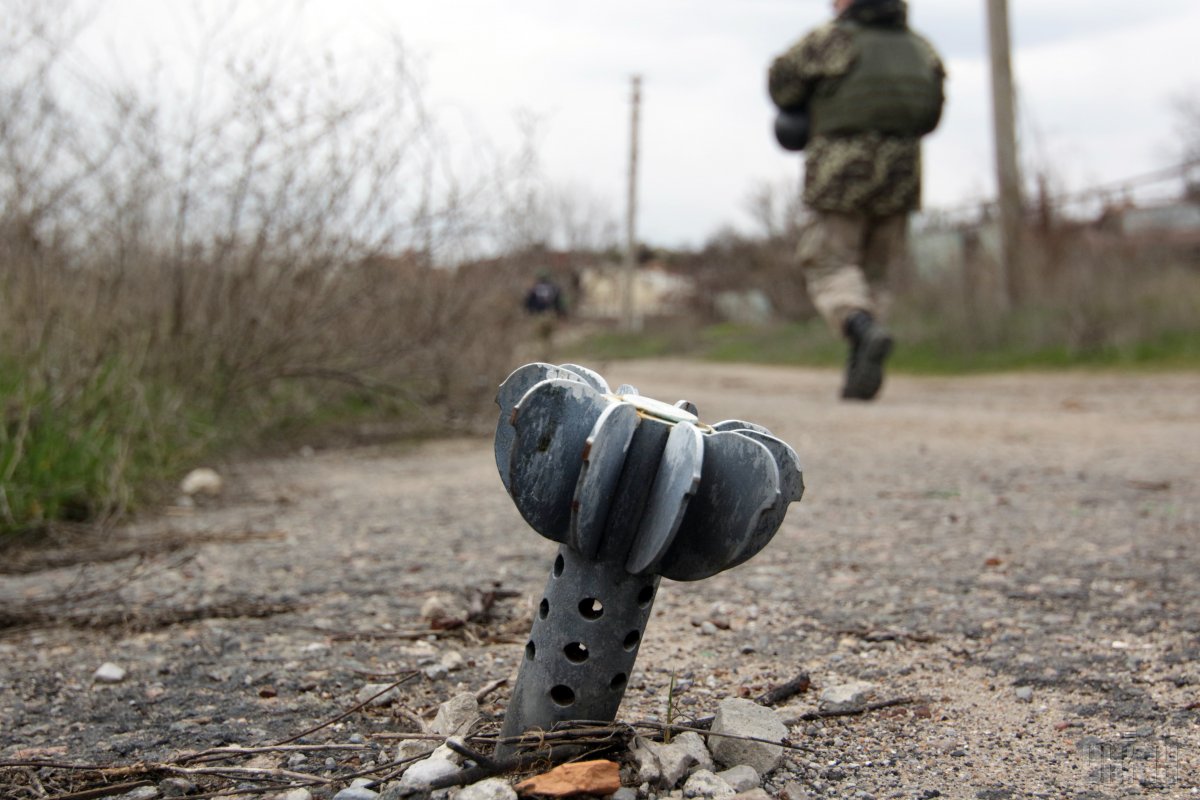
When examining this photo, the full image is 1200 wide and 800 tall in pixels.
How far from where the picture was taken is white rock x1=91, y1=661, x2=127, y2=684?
186 centimetres

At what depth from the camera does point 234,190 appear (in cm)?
464

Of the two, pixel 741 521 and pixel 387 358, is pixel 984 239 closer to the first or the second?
pixel 387 358

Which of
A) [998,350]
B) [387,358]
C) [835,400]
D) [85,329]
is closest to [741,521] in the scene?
[85,329]

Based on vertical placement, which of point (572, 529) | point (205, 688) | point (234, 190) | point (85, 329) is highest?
point (234, 190)

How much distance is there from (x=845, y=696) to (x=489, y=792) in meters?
0.67

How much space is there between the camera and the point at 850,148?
6.55 metres

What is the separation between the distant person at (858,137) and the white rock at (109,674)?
5.09 meters

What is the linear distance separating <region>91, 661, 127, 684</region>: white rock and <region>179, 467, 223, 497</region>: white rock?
2158 millimetres

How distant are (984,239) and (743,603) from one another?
1146 cm

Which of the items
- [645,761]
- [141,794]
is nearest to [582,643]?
[645,761]

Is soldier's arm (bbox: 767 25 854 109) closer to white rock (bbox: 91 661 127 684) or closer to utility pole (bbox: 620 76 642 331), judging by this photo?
white rock (bbox: 91 661 127 684)

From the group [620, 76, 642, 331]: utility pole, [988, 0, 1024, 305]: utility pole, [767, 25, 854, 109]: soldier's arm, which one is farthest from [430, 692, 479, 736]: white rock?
[620, 76, 642, 331]: utility pole

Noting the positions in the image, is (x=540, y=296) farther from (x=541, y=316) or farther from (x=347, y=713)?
(x=347, y=713)

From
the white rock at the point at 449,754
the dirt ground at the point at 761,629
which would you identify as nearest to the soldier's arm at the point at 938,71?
the dirt ground at the point at 761,629
